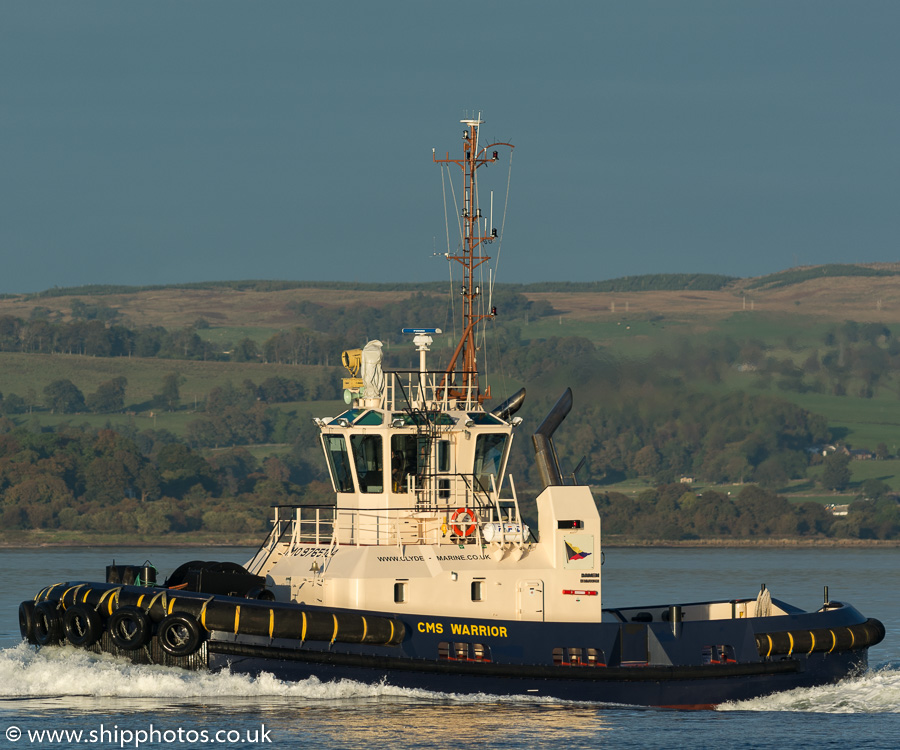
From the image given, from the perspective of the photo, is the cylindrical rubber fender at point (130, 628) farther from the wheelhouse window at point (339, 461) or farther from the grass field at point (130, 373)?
the grass field at point (130, 373)

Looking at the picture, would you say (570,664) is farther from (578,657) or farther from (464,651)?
(464,651)

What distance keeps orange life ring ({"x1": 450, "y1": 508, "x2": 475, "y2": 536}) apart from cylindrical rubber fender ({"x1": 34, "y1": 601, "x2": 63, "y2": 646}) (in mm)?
5584

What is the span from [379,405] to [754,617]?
6.56 meters

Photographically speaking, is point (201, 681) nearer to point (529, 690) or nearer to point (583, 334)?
point (529, 690)

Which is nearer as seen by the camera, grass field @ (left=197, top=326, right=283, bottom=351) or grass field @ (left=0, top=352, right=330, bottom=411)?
grass field @ (left=0, top=352, right=330, bottom=411)

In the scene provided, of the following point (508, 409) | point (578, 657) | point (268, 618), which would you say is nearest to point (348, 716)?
point (268, 618)

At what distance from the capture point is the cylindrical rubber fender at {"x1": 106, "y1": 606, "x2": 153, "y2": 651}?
20719mm

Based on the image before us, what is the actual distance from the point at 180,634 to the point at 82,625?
1528 mm

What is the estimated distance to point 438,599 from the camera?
21.9m

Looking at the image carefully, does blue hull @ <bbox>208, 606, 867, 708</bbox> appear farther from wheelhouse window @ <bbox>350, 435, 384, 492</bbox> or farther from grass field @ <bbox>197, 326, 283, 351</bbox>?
grass field @ <bbox>197, 326, 283, 351</bbox>

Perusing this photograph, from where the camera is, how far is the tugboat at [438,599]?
20.8 metres

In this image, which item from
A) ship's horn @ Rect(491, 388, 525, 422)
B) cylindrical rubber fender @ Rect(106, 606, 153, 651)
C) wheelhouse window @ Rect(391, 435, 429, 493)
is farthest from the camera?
ship's horn @ Rect(491, 388, 525, 422)

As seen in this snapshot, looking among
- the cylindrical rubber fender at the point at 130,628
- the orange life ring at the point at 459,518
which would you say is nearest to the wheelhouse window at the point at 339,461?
the orange life ring at the point at 459,518

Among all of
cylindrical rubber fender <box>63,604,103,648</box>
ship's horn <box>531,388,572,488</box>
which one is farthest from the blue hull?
ship's horn <box>531,388,572,488</box>
